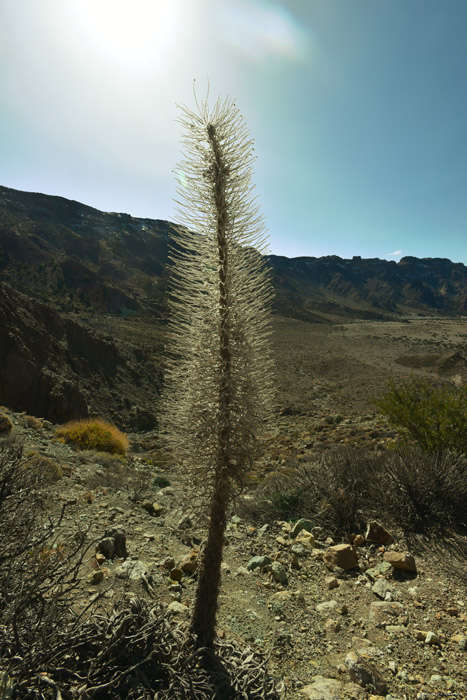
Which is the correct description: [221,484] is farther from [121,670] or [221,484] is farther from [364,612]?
[364,612]

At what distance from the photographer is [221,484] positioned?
221 cm

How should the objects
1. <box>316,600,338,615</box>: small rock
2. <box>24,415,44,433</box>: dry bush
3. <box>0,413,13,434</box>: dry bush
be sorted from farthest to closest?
<box>24,415,44,433</box>: dry bush < <box>0,413,13,434</box>: dry bush < <box>316,600,338,615</box>: small rock

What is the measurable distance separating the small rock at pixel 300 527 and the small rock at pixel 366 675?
2146 millimetres

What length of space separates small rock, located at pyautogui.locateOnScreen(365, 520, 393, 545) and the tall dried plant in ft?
8.57

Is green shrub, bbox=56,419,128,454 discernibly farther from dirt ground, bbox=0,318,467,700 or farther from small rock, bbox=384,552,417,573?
small rock, bbox=384,552,417,573

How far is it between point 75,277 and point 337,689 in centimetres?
4745

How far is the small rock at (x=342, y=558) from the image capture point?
3.85 meters

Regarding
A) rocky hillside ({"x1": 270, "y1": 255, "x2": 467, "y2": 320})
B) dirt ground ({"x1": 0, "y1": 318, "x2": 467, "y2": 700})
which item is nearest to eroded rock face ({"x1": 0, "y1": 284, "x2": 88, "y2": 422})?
dirt ground ({"x1": 0, "y1": 318, "x2": 467, "y2": 700})

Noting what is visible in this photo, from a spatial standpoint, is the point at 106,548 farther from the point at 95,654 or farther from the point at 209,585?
the point at 209,585

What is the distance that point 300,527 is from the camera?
15.4 feet

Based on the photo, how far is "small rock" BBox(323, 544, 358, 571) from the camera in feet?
12.6

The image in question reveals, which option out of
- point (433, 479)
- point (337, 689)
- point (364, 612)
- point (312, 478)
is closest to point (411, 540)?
point (433, 479)

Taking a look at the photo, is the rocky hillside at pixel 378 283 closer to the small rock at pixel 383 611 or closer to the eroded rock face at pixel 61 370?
the eroded rock face at pixel 61 370

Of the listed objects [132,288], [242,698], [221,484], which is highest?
[132,288]
